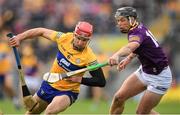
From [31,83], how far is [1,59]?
1694 mm

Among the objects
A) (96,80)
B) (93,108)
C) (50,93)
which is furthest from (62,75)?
(93,108)

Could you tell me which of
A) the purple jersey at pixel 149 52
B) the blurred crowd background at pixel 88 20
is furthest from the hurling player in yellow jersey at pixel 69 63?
the blurred crowd background at pixel 88 20

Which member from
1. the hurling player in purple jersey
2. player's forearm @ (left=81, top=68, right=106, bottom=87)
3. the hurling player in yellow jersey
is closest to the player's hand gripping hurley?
the hurling player in yellow jersey

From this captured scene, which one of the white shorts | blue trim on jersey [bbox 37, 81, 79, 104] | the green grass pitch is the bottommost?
the green grass pitch

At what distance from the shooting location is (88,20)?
81.8 feet

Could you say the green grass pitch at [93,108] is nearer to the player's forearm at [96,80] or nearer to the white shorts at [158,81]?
the white shorts at [158,81]

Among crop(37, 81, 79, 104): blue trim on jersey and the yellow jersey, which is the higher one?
the yellow jersey

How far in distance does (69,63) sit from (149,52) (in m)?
1.44

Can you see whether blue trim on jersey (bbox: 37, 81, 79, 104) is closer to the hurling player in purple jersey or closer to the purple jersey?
the hurling player in purple jersey

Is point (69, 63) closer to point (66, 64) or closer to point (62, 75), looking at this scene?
point (66, 64)

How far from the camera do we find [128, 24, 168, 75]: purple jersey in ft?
42.4

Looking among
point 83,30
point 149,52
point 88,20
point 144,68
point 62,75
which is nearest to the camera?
point 83,30

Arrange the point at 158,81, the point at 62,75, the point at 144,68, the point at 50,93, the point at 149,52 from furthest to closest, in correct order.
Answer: the point at 144,68
the point at 158,81
the point at 149,52
the point at 50,93
the point at 62,75

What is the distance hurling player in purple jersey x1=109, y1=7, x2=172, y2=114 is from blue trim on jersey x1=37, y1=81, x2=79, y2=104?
102 cm
